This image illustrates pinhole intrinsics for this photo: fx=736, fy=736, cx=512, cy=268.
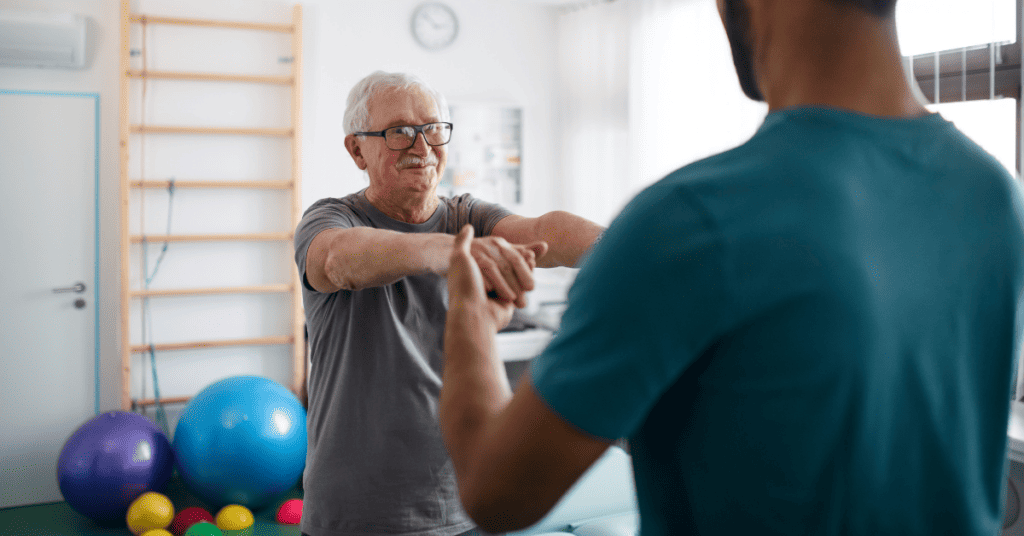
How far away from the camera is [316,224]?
1397 millimetres

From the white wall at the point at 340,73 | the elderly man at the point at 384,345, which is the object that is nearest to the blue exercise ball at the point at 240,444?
the white wall at the point at 340,73

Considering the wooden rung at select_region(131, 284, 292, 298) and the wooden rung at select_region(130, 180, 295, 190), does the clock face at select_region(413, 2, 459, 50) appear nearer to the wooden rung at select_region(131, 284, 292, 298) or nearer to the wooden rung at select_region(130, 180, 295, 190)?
the wooden rung at select_region(130, 180, 295, 190)

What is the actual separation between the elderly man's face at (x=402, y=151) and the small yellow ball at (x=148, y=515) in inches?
102

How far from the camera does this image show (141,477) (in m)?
3.47

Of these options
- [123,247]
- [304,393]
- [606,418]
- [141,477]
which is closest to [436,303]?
[606,418]

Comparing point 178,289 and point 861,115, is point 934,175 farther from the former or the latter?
point 178,289

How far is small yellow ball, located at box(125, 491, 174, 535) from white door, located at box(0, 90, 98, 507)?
1.08 meters

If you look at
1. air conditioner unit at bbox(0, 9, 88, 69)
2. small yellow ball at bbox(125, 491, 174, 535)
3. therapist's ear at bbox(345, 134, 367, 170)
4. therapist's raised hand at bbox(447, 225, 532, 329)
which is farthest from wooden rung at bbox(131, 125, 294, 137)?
therapist's raised hand at bbox(447, 225, 532, 329)

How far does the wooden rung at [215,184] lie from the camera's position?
4191 mm

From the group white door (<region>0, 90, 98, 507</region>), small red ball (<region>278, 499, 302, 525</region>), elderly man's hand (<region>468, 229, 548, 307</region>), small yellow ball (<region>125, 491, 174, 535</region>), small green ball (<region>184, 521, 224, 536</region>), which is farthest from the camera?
white door (<region>0, 90, 98, 507</region>)

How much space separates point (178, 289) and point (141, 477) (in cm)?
121

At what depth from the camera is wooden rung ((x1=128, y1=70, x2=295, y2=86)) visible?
413 centimetres

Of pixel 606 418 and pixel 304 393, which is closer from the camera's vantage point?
pixel 606 418

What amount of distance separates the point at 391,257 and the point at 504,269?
1.04 feet
